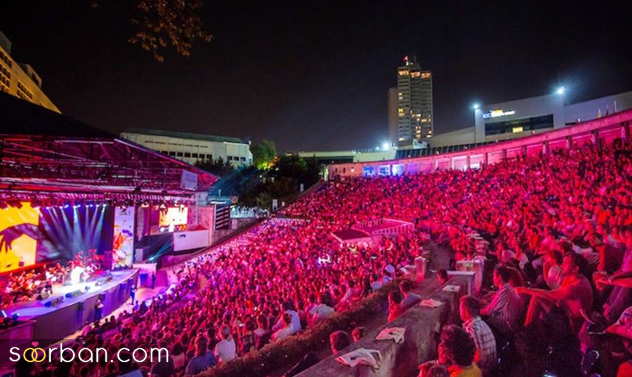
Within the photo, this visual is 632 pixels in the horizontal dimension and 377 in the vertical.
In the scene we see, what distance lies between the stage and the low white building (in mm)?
41242

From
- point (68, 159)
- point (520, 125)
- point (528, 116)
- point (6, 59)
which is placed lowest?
point (68, 159)

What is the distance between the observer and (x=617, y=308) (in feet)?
12.3

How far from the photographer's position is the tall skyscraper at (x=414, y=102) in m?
119

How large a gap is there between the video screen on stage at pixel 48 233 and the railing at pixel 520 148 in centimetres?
2595

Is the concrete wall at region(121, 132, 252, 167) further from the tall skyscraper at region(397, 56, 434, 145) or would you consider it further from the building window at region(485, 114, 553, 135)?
the tall skyscraper at region(397, 56, 434, 145)

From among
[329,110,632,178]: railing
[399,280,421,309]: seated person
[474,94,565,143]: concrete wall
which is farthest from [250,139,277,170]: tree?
[399,280,421,309]: seated person

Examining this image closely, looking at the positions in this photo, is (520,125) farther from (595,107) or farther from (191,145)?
(191,145)

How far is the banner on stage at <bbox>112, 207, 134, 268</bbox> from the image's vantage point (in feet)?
64.6

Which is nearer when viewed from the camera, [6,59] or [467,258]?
[467,258]

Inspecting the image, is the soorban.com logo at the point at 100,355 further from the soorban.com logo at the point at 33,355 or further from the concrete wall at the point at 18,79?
the concrete wall at the point at 18,79

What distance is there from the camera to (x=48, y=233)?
16344 mm

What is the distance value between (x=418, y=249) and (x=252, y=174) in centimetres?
3712

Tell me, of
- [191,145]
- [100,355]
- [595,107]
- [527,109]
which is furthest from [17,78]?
[595,107]

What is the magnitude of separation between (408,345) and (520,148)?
2455cm
